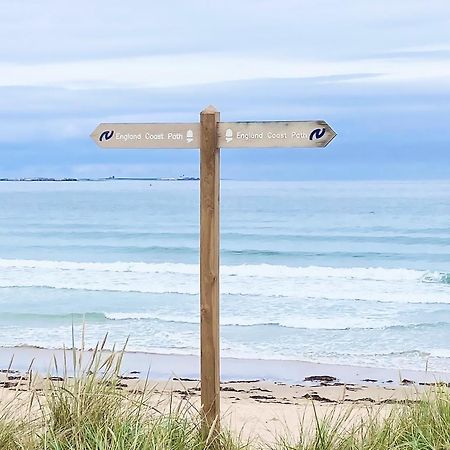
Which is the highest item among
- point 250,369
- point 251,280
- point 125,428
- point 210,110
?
point 251,280

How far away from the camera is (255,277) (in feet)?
69.4

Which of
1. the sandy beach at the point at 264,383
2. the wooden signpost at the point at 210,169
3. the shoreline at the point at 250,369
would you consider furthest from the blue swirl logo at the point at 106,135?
the shoreline at the point at 250,369

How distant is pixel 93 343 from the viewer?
12.5m

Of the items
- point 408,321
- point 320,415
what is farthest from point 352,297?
point 320,415

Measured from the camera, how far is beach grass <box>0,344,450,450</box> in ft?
14.4

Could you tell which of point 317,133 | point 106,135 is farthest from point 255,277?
point 317,133

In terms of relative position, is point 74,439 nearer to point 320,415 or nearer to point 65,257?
point 320,415

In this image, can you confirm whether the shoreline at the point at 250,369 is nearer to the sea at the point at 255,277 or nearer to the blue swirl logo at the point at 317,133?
the sea at the point at 255,277

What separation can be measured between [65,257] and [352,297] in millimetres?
11868

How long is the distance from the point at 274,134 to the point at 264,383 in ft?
16.2

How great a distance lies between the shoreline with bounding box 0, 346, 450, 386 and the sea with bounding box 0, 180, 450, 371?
0.41 meters

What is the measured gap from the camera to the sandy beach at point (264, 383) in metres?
7.77

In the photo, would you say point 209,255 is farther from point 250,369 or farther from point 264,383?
point 250,369

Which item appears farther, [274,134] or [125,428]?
[274,134]
